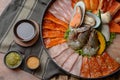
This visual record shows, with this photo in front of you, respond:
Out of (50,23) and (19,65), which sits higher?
(50,23)

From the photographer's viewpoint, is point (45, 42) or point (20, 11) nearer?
point (45, 42)

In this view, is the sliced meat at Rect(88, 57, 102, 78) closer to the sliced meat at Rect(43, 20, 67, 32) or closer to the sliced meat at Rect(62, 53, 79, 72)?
the sliced meat at Rect(62, 53, 79, 72)

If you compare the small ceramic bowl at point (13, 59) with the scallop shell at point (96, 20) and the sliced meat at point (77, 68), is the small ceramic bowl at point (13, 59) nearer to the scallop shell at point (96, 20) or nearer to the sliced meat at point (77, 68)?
the sliced meat at point (77, 68)

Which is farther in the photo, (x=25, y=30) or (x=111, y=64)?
(x=25, y=30)

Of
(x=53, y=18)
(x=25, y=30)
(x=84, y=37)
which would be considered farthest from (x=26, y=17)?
(x=84, y=37)

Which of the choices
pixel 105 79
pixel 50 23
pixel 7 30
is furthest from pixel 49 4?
pixel 105 79

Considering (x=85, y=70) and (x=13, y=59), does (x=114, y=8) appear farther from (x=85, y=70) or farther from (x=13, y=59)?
(x=13, y=59)

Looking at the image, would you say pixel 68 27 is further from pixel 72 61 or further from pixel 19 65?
pixel 19 65
